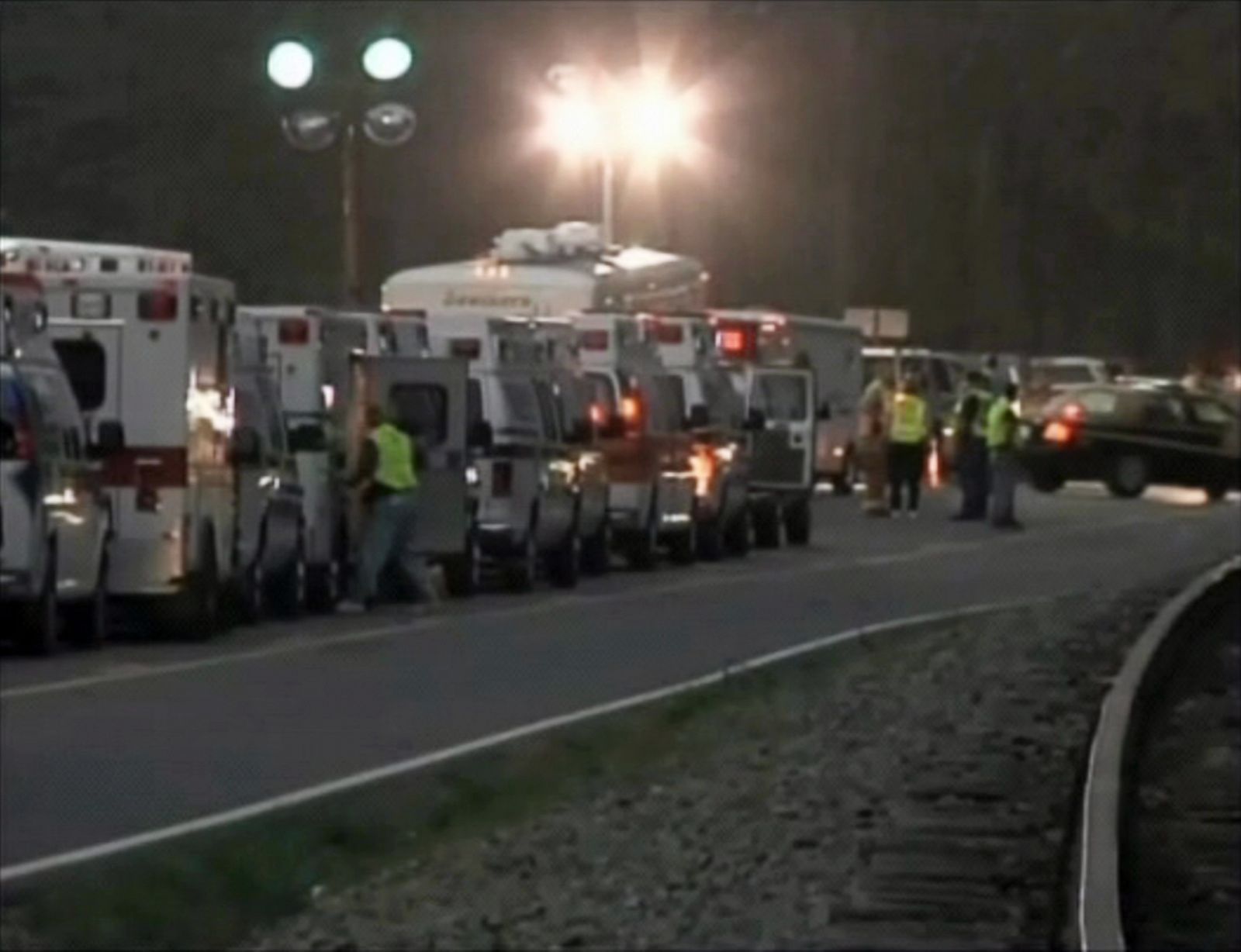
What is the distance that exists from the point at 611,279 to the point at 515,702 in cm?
2362

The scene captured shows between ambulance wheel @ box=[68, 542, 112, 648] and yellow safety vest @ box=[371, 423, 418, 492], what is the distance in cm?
464

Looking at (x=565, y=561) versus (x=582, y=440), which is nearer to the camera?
(x=565, y=561)

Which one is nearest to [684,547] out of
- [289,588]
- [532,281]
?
[532,281]

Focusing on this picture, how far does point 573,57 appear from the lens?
51.4m

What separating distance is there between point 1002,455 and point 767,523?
14.6ft

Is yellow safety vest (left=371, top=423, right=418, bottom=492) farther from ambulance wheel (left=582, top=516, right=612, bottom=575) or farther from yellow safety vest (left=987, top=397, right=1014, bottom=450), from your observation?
yellow safety vest (left=987, top=397, right=1014, bottom=450)

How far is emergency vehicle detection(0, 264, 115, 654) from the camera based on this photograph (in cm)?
2588

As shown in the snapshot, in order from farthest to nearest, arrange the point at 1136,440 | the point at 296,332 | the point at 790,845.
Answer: the point at 1136,440 < the point at 296,332 < the point at 790,845

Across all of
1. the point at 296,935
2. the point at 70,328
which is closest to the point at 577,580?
the point at 70,328

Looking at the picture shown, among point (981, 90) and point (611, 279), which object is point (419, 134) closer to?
point (611, 279)

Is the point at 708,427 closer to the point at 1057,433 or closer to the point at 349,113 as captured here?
the point at 349,113

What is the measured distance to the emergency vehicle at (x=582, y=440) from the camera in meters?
37.2

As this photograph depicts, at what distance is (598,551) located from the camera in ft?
127

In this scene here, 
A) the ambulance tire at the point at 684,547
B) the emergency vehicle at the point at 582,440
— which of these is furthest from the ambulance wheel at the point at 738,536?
the emergency vehicle at the point at 582,440
